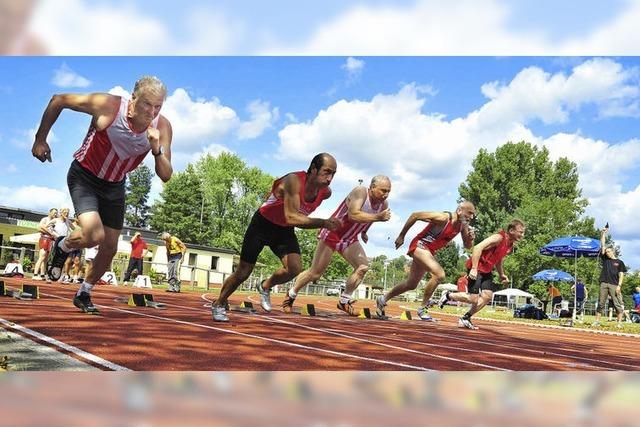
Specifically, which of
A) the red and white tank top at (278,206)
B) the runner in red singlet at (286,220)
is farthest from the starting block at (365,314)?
the red and white tank top at (278,206)

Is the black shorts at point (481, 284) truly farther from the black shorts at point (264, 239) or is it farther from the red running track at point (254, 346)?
the black shorts at point (264, 239)

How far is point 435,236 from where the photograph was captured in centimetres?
776

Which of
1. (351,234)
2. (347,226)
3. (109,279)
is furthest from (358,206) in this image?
(109,279)

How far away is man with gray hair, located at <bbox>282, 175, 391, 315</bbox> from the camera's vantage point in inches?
270

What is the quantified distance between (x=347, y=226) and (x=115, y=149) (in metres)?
3.40

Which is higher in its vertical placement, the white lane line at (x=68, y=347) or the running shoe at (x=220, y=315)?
the running shoe at (x=220, y=315)

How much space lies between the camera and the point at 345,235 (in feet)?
24.2

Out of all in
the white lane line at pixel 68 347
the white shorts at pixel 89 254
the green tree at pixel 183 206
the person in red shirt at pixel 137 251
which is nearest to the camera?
the white lane line at pixel 68 347

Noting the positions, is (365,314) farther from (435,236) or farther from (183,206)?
(183,206)

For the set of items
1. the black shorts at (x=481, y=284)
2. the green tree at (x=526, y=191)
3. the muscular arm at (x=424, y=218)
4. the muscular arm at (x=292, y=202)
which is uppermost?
the green tree at (x=526, y=191)

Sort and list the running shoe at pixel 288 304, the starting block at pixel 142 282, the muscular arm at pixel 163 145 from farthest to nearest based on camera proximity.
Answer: the starting block at pixel 142 282, the running shoe at pixel 288 304, the muscular arm at pixel 163 145

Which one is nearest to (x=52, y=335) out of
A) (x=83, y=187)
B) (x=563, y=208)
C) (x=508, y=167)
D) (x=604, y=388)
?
(x=83, y=187)

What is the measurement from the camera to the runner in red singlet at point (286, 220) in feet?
16.4

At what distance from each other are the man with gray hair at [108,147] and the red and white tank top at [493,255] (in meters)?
4.58
